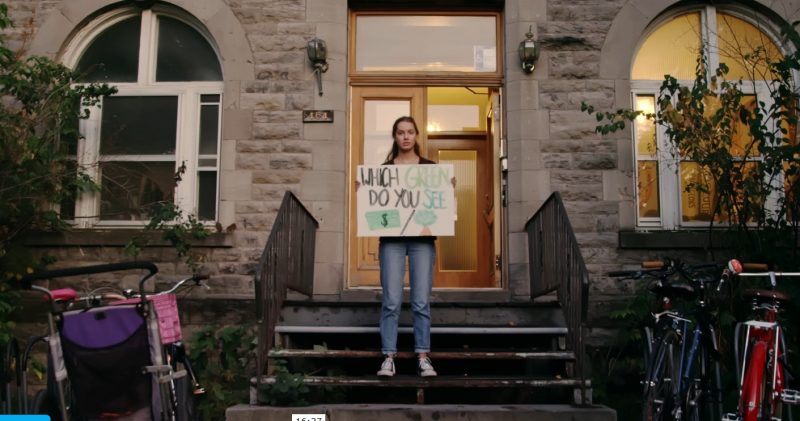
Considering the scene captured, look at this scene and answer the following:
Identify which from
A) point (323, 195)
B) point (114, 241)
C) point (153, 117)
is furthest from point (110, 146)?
point (323, 195)

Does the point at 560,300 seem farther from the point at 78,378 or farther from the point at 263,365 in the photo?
the point at 78,378

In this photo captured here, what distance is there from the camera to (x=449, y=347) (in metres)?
6.16

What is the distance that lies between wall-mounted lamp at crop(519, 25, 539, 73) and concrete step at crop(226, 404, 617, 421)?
3562 mm

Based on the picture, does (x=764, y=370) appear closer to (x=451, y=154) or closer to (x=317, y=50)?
(x=451, y=154)

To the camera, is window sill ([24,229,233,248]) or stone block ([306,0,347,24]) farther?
stone block ([306,0,347,24])

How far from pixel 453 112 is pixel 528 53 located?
4.78 feet

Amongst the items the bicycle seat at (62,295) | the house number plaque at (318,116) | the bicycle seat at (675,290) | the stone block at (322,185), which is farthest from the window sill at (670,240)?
the bicycle seat at (62,295)

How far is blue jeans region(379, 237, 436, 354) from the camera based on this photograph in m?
5.36

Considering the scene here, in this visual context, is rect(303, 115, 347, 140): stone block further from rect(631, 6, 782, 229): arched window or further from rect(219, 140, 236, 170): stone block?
rect(631, 6, 782, 229): arched window

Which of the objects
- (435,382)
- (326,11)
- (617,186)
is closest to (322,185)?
(326,11)

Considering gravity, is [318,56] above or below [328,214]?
above

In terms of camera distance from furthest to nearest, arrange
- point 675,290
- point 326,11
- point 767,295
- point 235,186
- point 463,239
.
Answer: point 463,239, point 326,11, point 235,186, point 675,290, point 767,295

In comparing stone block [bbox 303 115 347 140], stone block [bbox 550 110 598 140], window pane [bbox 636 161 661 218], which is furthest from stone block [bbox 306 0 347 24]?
window pane [bbox 636 161 661 218]

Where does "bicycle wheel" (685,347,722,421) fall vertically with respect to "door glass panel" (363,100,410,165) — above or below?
below
